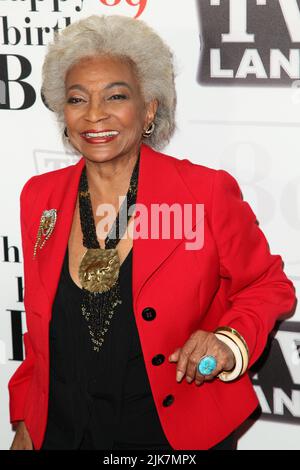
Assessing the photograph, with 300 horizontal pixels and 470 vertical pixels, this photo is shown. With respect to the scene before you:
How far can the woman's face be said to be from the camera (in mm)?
1927

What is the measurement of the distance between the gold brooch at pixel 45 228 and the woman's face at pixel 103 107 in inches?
9.0

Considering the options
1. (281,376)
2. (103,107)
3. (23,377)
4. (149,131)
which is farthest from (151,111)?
(281,376)

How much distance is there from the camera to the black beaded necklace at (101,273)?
1.89 m

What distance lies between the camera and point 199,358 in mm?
1754

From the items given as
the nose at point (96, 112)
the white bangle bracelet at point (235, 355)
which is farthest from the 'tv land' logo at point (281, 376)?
the nose at point (96, 112)

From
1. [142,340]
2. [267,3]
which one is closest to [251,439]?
[142,340]

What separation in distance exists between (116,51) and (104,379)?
90 cm

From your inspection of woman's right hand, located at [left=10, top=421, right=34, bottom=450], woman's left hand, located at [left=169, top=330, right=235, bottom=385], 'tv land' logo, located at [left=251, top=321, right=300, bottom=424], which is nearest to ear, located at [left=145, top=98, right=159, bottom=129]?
woman's left hand, located at [left=169, top=330, right=235, bottom=385]

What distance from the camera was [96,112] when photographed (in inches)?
75.3

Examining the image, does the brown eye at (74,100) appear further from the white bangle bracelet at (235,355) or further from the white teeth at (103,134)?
the white bangle bracelet at (235,355)

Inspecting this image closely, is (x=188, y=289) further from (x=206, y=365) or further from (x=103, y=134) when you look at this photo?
(x=103, y=134)

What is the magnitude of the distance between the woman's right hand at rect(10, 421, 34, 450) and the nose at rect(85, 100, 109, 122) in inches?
38.2
